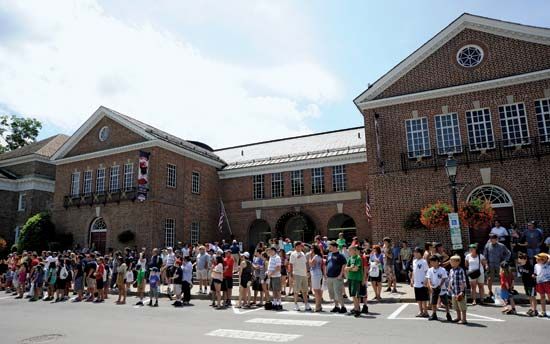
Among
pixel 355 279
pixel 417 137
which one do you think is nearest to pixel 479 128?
pixel 417 137

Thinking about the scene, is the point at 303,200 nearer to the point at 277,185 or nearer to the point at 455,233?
the point at 277,185

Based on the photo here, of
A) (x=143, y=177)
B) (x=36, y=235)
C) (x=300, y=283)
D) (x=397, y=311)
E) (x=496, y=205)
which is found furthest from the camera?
(x=36, y=235)

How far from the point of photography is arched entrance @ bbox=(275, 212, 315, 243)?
982 inches

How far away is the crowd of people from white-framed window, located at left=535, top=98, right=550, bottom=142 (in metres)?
5.36

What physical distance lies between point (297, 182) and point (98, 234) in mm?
13216

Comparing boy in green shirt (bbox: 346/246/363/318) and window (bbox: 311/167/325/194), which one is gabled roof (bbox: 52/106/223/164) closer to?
window (bbox: 311/167/325/194)

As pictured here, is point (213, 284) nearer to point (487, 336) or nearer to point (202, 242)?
point (487, 336)

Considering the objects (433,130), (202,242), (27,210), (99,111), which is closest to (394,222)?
(433,130)

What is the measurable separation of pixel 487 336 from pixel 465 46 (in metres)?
15.7

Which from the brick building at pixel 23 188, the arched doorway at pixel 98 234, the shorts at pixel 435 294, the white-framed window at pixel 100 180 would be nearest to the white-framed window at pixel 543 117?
the shorts at pixel 435 294

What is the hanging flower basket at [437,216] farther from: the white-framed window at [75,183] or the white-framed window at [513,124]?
the white-framed window at [75,183]

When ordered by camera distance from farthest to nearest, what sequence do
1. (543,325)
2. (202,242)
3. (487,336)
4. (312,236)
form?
(202,242), (312,236), (543,325), (487,336)

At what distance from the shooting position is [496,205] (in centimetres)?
1731

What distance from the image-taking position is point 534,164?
16.7 m
